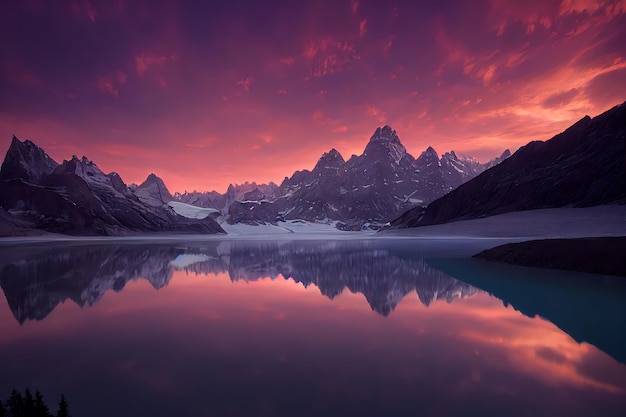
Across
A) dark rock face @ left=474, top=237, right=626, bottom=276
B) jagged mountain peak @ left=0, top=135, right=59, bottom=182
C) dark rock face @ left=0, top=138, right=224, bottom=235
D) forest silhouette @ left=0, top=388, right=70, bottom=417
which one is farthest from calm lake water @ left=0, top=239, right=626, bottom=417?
jagged mountain peak @ left=0, top=135, right=59, bottom=182

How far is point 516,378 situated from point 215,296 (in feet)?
37.9

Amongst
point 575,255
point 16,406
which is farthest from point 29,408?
point 575,255

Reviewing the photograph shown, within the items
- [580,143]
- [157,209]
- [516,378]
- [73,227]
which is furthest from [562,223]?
[157,209]

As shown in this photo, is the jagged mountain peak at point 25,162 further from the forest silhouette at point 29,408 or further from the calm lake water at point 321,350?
the forest silhouette at point 29,408

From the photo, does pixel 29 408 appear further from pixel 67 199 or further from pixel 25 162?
pixel 25 162

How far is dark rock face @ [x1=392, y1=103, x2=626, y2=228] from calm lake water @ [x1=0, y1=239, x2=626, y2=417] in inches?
3322

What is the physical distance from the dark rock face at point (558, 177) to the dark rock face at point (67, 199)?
120363 millimetres

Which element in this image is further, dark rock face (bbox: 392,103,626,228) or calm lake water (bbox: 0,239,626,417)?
dark rock face (bbox: 392,103,626,228)

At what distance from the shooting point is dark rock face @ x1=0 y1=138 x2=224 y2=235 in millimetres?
110750

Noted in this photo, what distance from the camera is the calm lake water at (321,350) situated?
5.30m

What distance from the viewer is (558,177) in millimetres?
91938

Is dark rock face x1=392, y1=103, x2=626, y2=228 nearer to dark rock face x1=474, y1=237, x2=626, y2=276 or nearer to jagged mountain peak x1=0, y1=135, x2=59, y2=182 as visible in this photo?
dark rock face x1=474, y1=237, x2=626, y2=276

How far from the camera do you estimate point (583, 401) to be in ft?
17.1

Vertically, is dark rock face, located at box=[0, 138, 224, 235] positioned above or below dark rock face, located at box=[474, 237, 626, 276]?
above
